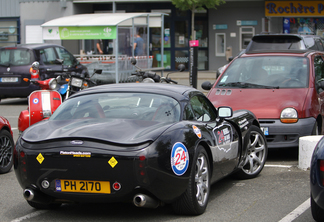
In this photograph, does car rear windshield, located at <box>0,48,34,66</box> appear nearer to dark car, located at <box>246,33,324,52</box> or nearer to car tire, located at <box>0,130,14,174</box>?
dark car, located at <box>246,33,324,52</box>

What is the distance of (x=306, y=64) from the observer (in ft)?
30.5

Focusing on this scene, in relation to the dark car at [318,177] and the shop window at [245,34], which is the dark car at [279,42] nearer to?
the dark car at [318,177]

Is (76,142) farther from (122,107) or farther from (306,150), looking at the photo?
(306,150)

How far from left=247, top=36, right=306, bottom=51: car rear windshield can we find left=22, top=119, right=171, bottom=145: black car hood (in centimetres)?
895

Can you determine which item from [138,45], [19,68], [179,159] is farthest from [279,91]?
[138,45]

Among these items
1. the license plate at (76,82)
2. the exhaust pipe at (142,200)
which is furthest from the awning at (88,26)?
the exhaust pipe at (142,200)

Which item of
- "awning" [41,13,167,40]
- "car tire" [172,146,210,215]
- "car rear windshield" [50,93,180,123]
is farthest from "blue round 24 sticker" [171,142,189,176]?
"awning" [41,13,167,40]

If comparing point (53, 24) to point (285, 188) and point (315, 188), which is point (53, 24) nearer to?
point (285, 188)

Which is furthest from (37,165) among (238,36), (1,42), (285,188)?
(1,42)

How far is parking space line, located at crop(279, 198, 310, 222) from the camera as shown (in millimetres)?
5102

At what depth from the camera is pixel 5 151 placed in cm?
738

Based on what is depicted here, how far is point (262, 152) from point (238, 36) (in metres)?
22.5

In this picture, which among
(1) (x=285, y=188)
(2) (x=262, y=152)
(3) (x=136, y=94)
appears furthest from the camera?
(2) (x=262, y=152)

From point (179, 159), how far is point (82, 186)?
897mm
